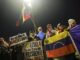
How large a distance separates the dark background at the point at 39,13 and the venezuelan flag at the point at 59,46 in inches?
72.1

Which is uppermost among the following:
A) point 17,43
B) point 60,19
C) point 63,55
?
point 60,19

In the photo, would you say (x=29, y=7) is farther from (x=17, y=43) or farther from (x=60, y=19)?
(x=17, y=43)

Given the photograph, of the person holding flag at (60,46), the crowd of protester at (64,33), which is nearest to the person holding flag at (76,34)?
the crowd of protester at (64,33)

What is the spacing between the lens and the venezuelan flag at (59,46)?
6602 millimetres

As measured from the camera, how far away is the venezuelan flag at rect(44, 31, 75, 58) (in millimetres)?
6602

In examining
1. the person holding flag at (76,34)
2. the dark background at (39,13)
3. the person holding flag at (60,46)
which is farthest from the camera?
the dark background at (39,13)

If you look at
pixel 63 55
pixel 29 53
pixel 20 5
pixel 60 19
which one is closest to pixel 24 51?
pixel 29 53

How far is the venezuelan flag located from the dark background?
1832 millimetres

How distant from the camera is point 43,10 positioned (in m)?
11.1

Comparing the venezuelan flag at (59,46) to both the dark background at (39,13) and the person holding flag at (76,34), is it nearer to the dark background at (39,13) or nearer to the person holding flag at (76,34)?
the person holding flag at (76,34)

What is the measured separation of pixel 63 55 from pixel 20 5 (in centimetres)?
567

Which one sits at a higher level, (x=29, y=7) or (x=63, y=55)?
(x=29, y=7)

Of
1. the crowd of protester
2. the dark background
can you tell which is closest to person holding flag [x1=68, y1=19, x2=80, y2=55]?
the crowd of protester

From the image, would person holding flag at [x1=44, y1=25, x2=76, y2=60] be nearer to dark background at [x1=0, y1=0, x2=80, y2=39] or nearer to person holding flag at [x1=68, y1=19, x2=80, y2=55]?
person holding flag at [x1=68, y1=19, x2=80, y2=55]
